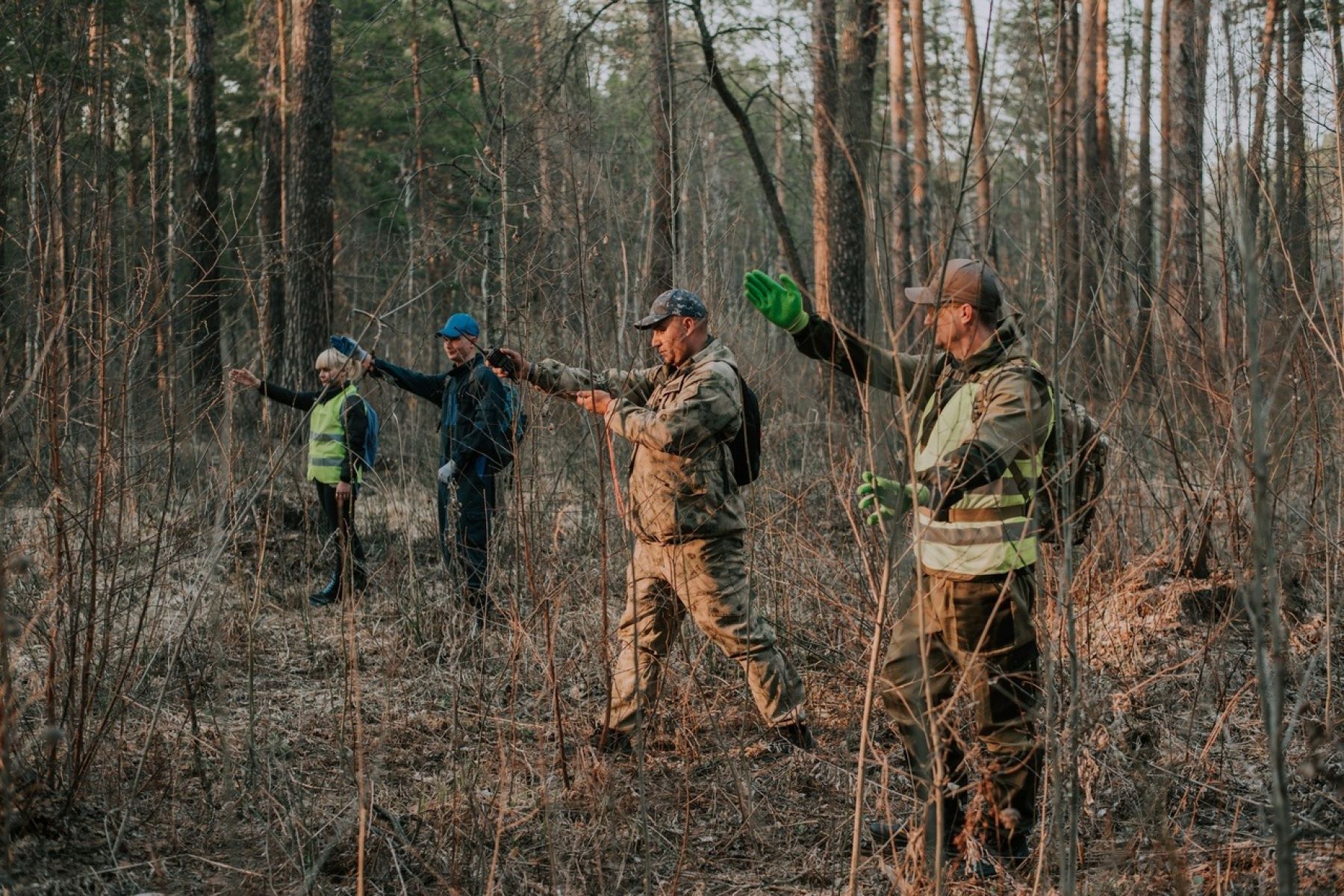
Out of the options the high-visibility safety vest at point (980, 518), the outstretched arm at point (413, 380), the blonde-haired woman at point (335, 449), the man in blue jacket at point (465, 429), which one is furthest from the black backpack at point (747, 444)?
the blonde-haired woman at point (335, 449)

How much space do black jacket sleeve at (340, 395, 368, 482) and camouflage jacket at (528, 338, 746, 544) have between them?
3.11m

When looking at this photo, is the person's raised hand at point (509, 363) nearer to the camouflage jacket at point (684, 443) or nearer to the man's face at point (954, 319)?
the camouflage jacket at point (684, 443)

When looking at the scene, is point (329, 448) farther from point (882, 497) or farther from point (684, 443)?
point (882, 497)

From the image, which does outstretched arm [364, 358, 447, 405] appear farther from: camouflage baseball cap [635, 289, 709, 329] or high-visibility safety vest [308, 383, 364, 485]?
camouflage baseball cap [635, 289, 709, 329]

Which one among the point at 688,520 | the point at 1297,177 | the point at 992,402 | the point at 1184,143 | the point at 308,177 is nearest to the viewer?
the point at 992,402

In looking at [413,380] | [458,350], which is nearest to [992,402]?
[458,350]

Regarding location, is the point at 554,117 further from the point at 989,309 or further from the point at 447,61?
the point at 989,309

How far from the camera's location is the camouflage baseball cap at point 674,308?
4.47m

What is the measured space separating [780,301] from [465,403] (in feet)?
11.0

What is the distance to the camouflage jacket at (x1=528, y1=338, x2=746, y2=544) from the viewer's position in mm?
4316

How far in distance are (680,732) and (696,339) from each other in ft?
5.01

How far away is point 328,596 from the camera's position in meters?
7.31

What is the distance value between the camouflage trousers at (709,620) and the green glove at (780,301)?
1.16 metres

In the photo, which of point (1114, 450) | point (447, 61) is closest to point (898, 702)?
point (1114, 450)
